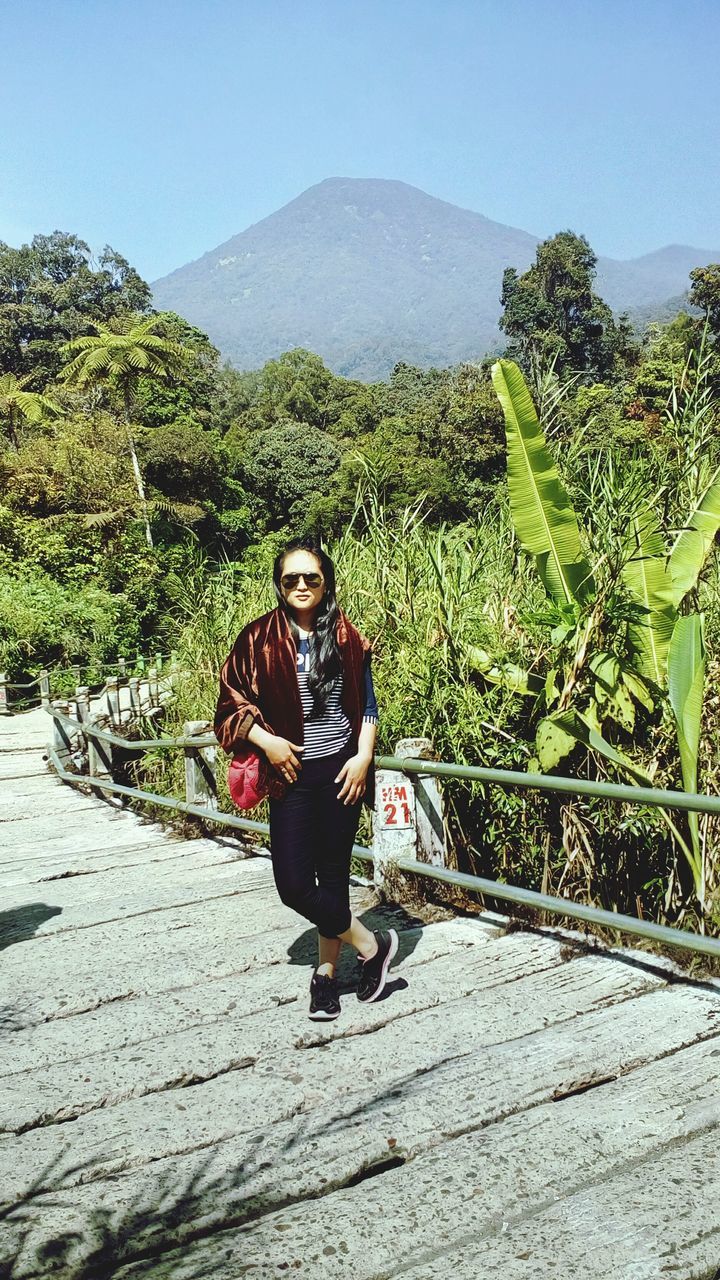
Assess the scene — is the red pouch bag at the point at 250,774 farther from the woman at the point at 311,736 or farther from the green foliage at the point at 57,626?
the green foliage at the point at 57,626

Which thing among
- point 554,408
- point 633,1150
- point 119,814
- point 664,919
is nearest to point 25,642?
point 119,814

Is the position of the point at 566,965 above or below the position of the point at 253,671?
below

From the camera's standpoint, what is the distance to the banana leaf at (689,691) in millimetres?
3438

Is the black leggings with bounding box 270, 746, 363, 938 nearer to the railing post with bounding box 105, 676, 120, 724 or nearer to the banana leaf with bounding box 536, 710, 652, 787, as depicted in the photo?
the banana leaf with bounding box 536, 710, 652, 787

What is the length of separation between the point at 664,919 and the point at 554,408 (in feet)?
9.51

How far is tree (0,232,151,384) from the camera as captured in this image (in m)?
49.4

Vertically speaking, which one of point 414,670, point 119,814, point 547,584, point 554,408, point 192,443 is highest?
point 192,443

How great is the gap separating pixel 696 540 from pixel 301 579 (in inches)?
92.4

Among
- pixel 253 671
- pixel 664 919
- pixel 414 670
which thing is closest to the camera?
pixel 253 671

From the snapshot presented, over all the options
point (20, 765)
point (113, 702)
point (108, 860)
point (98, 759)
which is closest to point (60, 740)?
point (113, 702)

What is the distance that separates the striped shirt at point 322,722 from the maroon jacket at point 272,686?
20 millimetres

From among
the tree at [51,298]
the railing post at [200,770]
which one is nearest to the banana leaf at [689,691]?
the railing post at [200,770]

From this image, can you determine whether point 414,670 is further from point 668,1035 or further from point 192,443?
point 192,443

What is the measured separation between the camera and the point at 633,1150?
209cm
